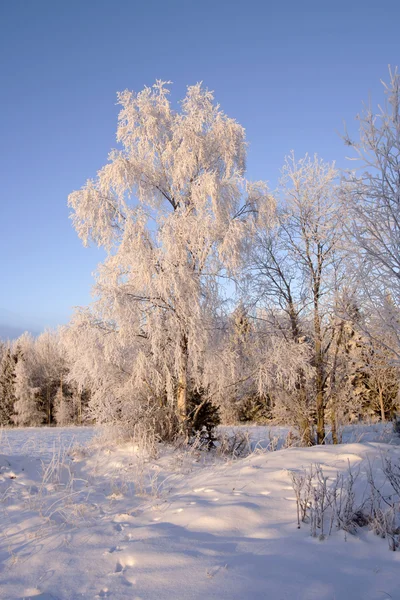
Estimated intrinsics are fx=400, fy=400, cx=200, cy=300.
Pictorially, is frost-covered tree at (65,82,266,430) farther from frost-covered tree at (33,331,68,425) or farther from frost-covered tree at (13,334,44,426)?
frost-covered tree at (33,331,68,425)

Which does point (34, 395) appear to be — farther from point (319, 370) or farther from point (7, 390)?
point (319, 370)

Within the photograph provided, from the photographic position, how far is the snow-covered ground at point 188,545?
2764 millimetres

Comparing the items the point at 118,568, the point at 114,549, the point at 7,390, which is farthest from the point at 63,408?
the point at 118,568

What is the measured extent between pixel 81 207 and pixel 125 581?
26.7 feet

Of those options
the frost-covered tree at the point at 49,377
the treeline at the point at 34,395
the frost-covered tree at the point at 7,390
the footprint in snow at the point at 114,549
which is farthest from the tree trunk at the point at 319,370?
the frost-covered tree at the point at 7,390

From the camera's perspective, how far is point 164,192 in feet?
34.2

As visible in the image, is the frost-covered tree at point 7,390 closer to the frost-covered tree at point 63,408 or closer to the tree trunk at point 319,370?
the frost-covered tree at point 63,408

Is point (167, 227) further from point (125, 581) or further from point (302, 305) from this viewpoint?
point (125, 581)

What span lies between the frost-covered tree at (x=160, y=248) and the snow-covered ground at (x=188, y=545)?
3.77m

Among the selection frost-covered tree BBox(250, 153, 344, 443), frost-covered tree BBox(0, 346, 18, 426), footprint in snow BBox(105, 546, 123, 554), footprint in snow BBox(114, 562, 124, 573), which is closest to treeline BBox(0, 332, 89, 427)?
frost-covered tree BBox(0, 346, 18, 426)

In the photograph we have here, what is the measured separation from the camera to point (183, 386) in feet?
31.2

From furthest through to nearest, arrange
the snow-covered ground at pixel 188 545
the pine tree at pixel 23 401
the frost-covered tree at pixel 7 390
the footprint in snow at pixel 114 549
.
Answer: the frost-covered tree at pixel 7 390, the pine tree at pixel 23 401, the footprint in snow at pixel 114 549, the snow-covered ground at pixel 188 545

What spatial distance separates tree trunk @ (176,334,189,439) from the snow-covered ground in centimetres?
363

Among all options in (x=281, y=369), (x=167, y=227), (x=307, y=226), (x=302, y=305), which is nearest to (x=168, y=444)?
(x=281, y=369)
